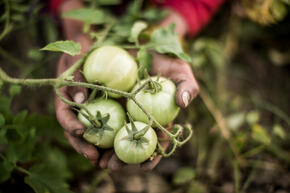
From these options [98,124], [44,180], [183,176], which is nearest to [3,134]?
[44,180]

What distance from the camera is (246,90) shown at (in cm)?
230

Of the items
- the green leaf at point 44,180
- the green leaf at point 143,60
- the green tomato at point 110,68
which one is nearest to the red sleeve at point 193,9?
the green leaf at point 143,60

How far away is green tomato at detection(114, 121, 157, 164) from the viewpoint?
2.90 ft

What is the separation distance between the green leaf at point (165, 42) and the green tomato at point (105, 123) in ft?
1.10

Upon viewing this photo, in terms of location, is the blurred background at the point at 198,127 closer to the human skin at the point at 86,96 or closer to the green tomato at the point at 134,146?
the human skin at the point at 86,96

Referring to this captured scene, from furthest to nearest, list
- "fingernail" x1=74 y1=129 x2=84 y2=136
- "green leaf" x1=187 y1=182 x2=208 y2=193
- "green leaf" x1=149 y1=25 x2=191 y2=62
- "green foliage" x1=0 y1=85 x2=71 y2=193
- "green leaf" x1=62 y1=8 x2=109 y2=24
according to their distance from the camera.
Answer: "green leaf" x1=187 y1=182 x2=208 y2=193, "green leaf" x1=62 y1=8 x2=109 y2=24, "green leaf" x1=149 y1=25 x2=191 y2=62, "green foliage" x1=0 y1=85 x2=71 y2=193, "fingernail" x1=74 y1=129 x2=84 y2=136

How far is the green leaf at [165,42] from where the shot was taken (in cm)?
118

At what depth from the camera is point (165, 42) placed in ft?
4.02

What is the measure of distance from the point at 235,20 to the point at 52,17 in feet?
4.40

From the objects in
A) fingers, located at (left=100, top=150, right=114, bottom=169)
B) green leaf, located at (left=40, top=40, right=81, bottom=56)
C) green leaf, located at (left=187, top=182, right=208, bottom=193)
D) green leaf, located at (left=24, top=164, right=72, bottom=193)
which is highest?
green leaf, located at (left=40, top=40, right=81, bottom=56)

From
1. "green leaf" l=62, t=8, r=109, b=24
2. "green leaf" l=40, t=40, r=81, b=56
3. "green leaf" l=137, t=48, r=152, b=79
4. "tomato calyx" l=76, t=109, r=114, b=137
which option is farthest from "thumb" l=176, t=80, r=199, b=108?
"green leaf" l=62, t=8, r=109, b=24

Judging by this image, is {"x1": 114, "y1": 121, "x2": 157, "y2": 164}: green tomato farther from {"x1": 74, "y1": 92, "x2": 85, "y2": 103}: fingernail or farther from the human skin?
{"x1": 74, "y1": 92, "x2": 85, "y2": 103}: fingernail

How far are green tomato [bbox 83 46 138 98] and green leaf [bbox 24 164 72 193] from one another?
420 mm

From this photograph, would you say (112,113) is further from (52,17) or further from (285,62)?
(285,62)
